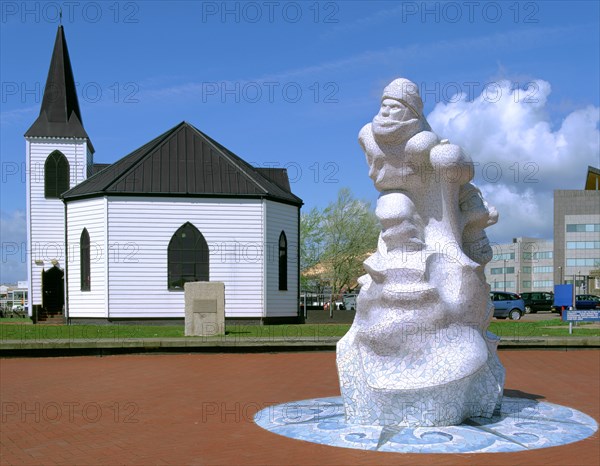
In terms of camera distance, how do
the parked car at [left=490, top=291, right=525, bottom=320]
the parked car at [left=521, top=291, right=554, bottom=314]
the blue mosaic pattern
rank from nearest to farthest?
the blue mosaic pattern
the parked car at [left=490, top=291, right=525, bottom=320]
the parked car at [left=521, top=291, right=554, bottom=314]

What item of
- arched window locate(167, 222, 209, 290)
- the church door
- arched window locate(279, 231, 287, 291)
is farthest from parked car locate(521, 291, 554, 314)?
the church door

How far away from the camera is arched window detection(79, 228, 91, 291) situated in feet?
101

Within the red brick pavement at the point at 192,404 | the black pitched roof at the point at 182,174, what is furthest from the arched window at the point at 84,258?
the red brick pavement at the point at 192,404

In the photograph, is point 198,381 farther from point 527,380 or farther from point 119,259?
point 119,259

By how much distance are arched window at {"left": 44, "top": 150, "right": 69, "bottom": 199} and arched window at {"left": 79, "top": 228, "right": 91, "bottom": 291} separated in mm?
7105

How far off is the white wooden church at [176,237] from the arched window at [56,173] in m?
5.48

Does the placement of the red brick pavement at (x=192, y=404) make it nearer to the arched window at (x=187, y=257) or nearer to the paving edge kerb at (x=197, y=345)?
the paving edge kerb at (x=197, y=345)

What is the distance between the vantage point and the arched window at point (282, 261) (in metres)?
31.8

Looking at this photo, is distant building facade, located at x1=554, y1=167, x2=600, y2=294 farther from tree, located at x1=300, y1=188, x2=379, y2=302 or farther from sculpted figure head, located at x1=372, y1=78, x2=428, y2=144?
sculpted figure head, located at x1=372, y1=78, x2=428, y2=144

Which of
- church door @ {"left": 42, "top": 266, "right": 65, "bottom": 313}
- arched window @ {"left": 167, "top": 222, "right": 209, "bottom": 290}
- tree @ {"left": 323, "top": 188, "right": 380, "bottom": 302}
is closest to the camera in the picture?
arched window @ {"left": 167, "top": 222, "right": 209, "bottom": 290}

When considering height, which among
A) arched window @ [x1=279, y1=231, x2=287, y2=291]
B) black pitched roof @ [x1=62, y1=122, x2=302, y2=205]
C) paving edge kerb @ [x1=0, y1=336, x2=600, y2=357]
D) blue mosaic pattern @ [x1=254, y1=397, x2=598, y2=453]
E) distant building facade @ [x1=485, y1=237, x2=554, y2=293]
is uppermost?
black pitched roof @ [x1=62, y1=122, x2=302, y2=205]

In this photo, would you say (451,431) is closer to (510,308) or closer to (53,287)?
(53,287)

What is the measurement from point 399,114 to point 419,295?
7.32ft

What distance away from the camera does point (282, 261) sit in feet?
105
